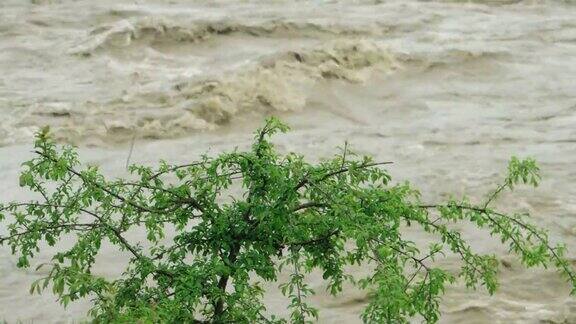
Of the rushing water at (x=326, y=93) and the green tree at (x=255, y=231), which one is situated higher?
the rushing water at (x=326, y=93)

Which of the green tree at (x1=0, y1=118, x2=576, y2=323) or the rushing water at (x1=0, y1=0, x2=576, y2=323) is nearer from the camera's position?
the green tree at (x1=0, y1=118, x2=576, y2=323)

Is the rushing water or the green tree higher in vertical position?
the rushing water

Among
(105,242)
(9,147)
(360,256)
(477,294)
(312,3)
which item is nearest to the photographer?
(360,256)

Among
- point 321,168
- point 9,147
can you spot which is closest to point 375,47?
point 9,147

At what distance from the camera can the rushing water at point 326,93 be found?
6.46 metres

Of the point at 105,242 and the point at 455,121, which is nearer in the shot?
the point at 105,242

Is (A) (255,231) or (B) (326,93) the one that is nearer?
(A) (255,231)

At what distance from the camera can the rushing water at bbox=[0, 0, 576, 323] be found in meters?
6.46

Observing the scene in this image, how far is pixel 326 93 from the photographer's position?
957cm

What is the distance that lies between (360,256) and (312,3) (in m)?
9.44

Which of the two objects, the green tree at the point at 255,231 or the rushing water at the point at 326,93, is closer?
the green tree at the point at 255,231

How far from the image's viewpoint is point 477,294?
5.61m

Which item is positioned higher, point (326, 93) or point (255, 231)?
point (326, 93)

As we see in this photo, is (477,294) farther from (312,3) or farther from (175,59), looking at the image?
(312,3)
